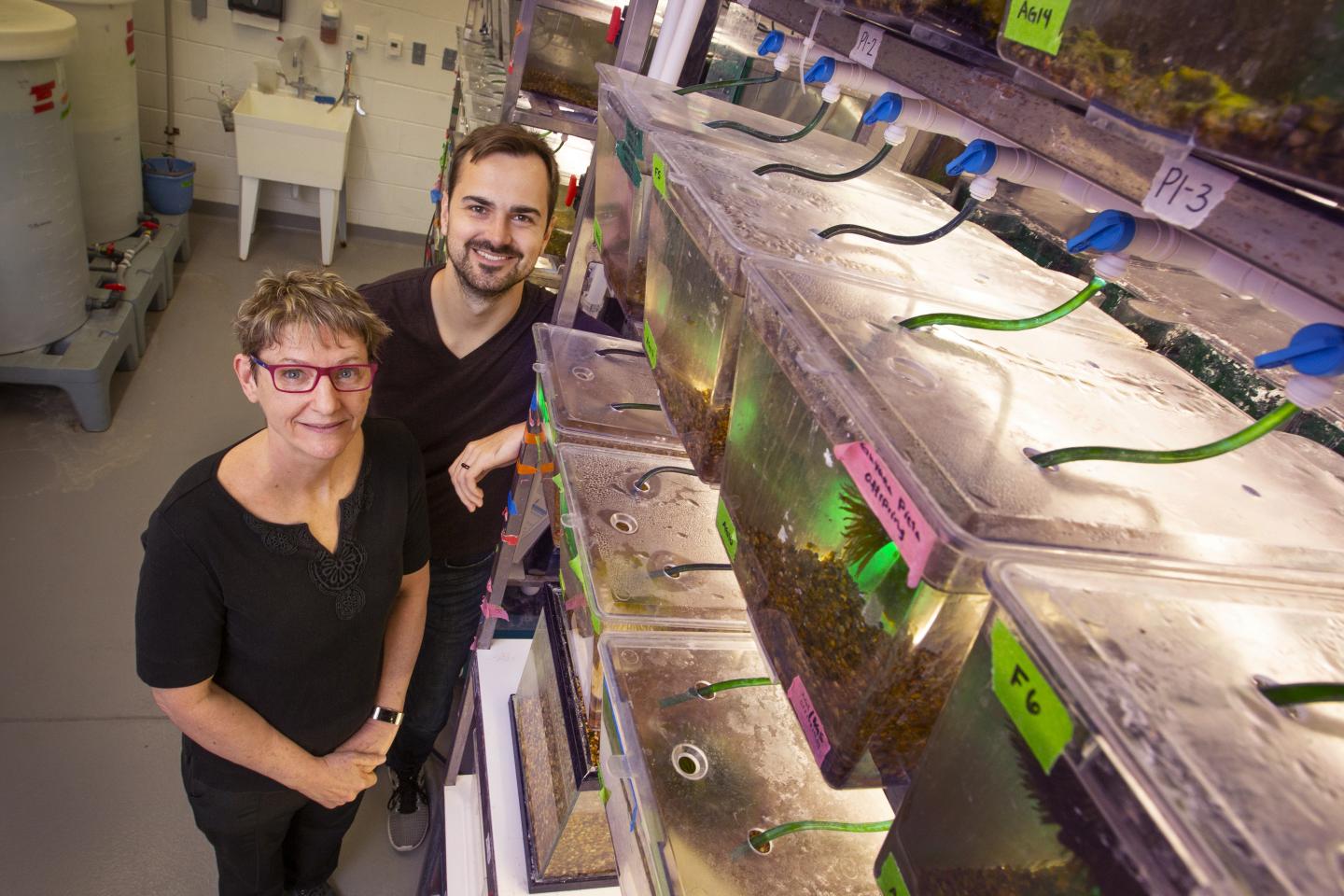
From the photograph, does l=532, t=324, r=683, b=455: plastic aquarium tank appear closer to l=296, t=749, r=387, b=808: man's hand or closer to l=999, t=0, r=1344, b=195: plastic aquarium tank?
l=296, t=749, r=387, b=808: man's hand

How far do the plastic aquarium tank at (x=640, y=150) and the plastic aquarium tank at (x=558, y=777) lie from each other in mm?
696

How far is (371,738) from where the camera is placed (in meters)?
1.70

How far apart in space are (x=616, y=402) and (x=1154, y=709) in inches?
50.3

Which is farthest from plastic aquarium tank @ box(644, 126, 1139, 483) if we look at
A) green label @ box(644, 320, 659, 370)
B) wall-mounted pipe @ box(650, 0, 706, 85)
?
wall-mounted pipe @ box(650, 0, 706, 85)

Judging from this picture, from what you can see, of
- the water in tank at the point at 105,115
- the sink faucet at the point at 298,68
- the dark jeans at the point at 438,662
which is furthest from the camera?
the sink faucet at the point at 298,68

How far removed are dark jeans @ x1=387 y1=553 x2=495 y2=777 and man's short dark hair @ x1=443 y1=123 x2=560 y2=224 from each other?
0.99m

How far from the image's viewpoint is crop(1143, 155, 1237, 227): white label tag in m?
0.47

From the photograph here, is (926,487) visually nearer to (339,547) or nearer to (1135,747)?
(1135,747)

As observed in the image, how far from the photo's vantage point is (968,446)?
58cm

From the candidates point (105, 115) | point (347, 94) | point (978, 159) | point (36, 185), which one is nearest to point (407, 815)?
point (978, 159)

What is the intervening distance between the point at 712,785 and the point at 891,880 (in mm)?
375

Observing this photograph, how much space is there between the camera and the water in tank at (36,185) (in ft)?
8.81

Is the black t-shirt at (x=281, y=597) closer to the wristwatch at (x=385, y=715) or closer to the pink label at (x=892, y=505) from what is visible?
the wristwatch at (x=385, y=715)

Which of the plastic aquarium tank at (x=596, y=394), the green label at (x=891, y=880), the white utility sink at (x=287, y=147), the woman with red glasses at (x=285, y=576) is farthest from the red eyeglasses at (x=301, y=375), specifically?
the white utility sink at (x=287, y=147)
